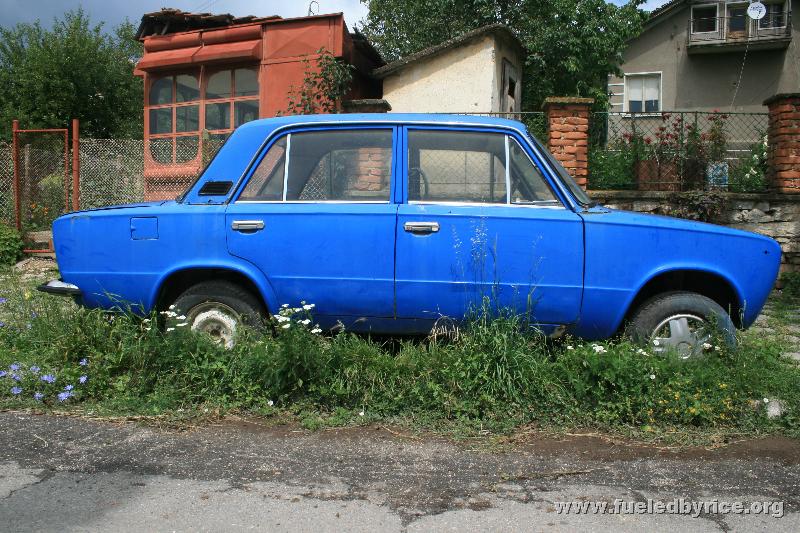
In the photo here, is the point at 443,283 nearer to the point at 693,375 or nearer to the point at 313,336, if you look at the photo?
the point at 313,336

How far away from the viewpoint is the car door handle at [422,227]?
440 centimetres

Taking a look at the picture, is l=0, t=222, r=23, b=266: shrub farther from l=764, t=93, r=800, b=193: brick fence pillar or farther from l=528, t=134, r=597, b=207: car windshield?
l=764, t=93, r=800, b=193: brick fence pillar

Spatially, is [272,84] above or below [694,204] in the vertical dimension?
above

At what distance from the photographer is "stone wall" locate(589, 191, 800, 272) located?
29.2 ft

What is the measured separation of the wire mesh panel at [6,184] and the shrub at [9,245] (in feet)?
0.86

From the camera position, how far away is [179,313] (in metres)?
4.61

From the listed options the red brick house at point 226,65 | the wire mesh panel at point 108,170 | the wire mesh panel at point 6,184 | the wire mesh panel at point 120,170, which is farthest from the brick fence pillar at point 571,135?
the wire mesh panel at point 6,184

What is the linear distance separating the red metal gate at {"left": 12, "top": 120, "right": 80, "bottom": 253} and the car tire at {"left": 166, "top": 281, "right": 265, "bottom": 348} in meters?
7.30

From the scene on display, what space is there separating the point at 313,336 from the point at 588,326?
70.1 inches

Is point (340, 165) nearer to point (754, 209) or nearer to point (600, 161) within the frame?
point (600, 161)

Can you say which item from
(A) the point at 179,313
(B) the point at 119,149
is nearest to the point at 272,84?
(B) the point at 119,149

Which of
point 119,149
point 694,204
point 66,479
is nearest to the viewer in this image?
point 66,479

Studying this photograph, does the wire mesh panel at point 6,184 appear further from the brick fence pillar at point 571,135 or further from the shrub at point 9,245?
the brick fence pillar at point 571,135

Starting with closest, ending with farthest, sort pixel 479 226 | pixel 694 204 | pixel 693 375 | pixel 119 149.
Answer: pixel 693 375 → pixel 479 226 → pixel 694 204 → pixel 119 149
